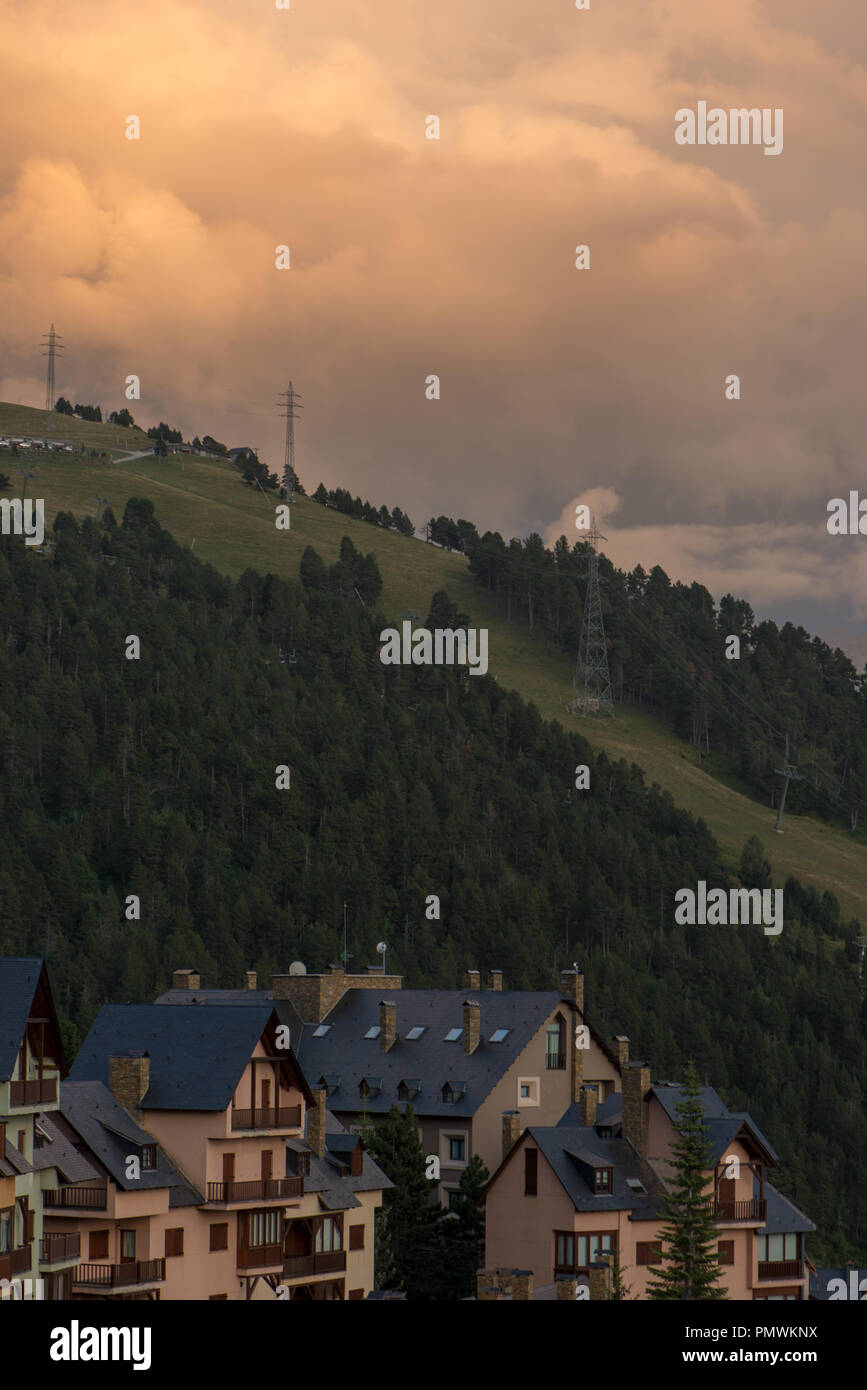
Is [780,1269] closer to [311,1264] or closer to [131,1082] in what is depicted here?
[311,1264]

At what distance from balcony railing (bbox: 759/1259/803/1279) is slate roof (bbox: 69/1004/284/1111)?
22.7 metres

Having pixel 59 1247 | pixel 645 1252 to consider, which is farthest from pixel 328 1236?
pixel 59 1247

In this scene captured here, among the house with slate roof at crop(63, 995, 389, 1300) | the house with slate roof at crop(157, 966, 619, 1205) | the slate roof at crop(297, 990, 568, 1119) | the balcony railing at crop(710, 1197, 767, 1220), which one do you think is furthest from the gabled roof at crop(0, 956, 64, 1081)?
the slate roof at crop(297, 990, 568, 1119)

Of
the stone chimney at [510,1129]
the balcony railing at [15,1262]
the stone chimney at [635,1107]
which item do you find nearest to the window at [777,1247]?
the stone chimney at [635,1107]

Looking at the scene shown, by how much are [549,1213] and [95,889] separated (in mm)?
102575

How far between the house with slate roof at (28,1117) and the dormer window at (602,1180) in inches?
893

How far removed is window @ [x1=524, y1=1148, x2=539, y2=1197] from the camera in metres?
70.0

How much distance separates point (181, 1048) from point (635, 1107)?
1997cm

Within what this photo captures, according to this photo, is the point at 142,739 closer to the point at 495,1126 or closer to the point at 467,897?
the point at 467,897

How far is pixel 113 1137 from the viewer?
58.7 metres

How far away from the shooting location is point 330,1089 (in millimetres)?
83500

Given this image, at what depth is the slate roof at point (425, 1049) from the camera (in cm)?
8169
